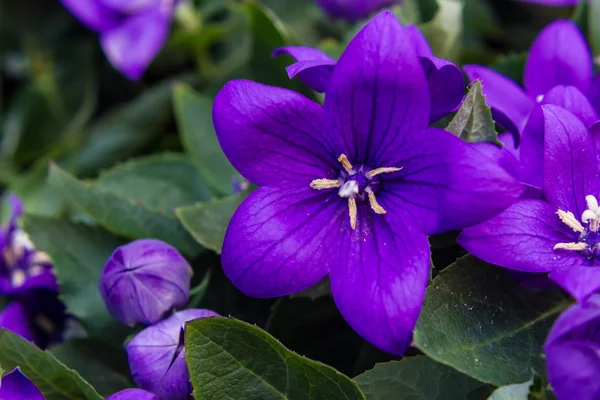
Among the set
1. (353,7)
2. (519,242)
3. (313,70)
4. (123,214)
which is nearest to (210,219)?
(123,214)

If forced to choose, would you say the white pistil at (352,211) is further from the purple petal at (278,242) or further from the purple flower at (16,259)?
the purple flower at (16,259)

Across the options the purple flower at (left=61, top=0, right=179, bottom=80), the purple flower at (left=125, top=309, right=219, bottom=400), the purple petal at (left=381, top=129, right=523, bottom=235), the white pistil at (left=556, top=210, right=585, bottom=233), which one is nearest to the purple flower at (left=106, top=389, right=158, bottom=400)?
the purple flower at (left=125, top=309, right=219, bottom=400)

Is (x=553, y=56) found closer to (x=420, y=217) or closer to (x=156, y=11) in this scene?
(x=420, y=217)

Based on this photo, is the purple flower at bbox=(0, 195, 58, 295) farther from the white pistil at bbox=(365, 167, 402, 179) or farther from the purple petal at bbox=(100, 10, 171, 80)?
the white pistil at bbox=(365, 167, 402, 179)

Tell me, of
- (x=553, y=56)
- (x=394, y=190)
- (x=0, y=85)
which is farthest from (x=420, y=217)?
(x=0, y=85)

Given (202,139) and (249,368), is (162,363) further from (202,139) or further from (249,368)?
(202,139)
